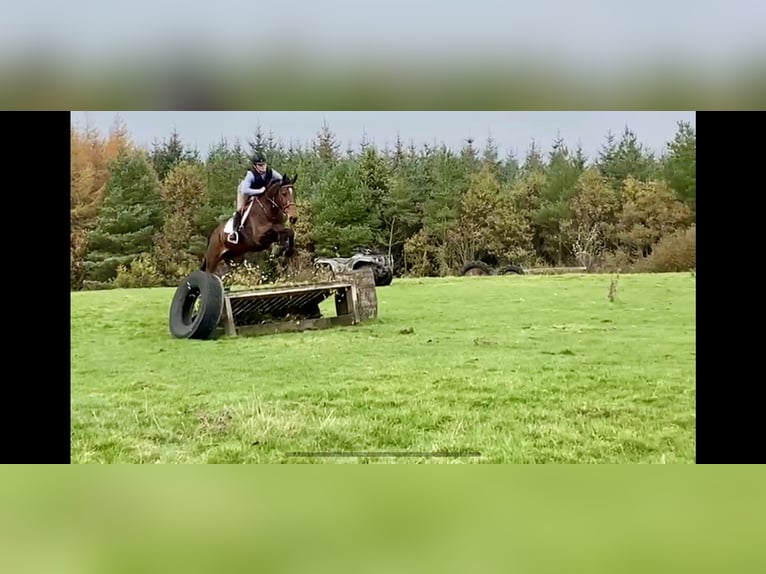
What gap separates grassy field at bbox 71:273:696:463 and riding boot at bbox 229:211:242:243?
0.62 m

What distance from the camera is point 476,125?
565cm

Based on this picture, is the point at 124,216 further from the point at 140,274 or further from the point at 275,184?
the point at 275,184

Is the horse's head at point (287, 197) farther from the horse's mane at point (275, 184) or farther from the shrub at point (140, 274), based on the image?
the shrub at point (140, 274)

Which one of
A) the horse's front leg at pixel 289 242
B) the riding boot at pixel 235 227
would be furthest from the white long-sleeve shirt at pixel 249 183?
the horse's front leg at pixel 289 242

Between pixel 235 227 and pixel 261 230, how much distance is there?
0.18 metres

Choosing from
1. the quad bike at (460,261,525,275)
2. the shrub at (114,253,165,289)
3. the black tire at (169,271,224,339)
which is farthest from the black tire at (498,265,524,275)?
the shrub at (114,253,165,289)

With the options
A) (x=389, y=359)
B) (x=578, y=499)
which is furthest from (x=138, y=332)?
(x=578, y=499)

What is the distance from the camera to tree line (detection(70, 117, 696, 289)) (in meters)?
5.64

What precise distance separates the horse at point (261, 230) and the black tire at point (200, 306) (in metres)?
0.10
